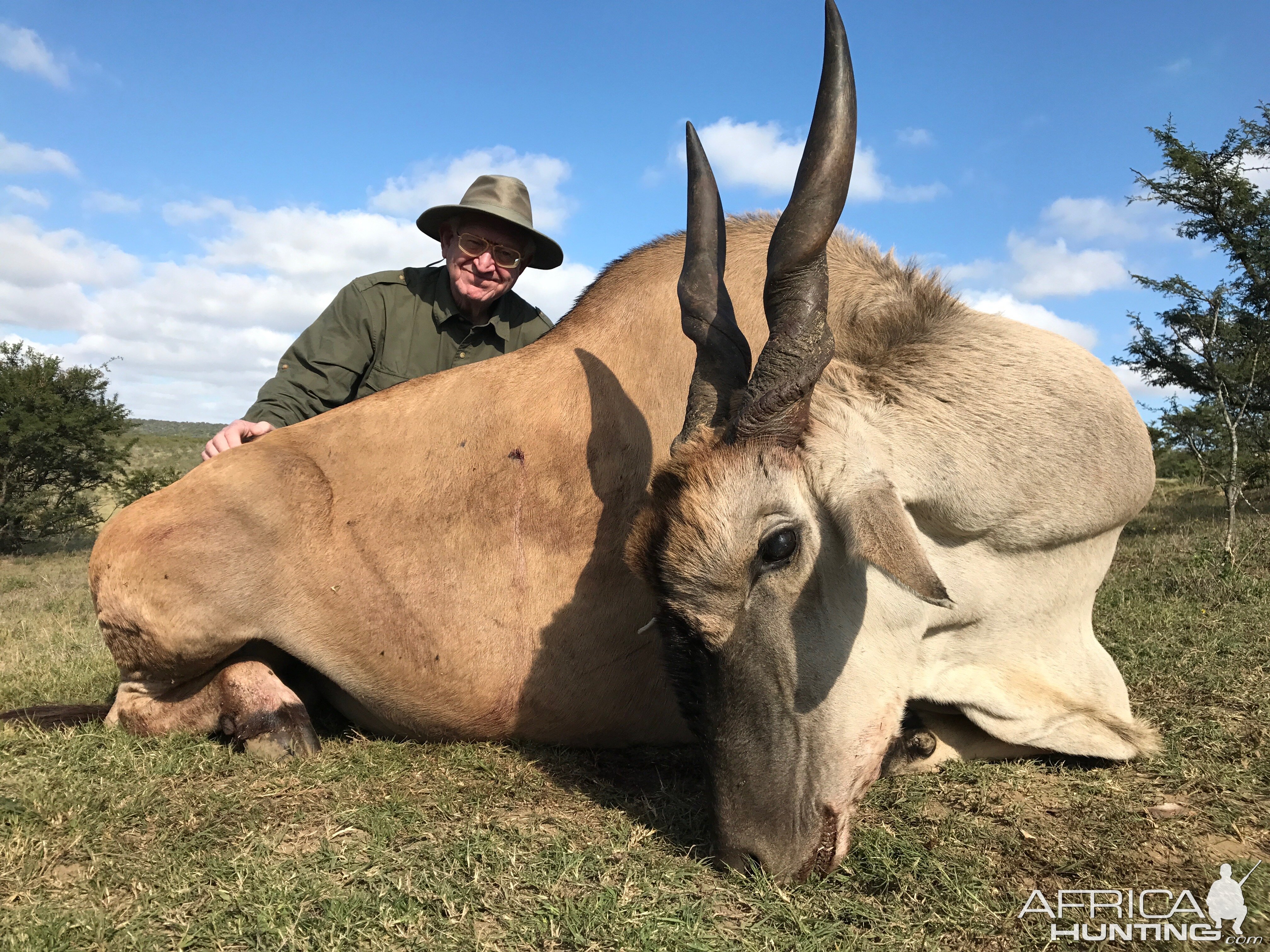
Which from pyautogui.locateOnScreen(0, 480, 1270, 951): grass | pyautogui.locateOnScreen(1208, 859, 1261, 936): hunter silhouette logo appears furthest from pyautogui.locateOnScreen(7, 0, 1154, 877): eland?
pyautogui.locateOnScreen(1208, 859, 1261, 936): hunter silhouette logo

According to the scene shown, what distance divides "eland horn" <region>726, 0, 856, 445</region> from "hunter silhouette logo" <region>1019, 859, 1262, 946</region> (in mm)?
1481

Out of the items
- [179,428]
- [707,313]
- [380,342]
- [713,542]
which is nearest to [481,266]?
[380,342]

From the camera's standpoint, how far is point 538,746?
3.83 metres

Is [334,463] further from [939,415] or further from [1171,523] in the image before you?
[1171,523]

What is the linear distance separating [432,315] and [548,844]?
383cm

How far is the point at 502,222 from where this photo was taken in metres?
5.65

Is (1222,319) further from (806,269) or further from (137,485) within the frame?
(137,485)

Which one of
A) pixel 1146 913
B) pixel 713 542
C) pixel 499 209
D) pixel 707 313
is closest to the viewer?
pixel 1146 913

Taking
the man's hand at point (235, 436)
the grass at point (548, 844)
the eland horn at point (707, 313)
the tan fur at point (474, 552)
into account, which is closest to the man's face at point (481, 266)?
the man's hand at point (235, 436)

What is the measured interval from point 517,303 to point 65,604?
21.4 feet

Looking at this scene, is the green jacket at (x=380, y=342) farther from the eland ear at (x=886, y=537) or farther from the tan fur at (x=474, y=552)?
the eland ear at (x=886, y=537)

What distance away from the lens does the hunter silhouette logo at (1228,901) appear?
7.05 feet

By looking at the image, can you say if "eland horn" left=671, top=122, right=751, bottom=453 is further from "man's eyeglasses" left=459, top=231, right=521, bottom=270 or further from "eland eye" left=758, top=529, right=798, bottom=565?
"man's eyeglasses" left=459, top=231, right=521, bottom=270

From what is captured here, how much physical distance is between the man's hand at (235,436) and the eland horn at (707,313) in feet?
7.98
